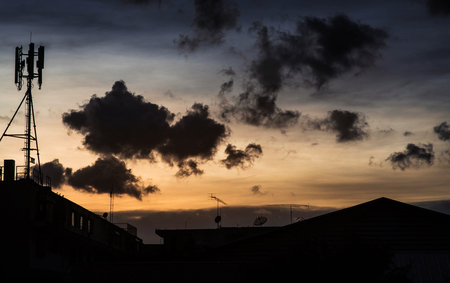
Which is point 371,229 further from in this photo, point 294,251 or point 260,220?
point 260,220

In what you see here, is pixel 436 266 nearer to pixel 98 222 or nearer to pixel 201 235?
pixel 98 222

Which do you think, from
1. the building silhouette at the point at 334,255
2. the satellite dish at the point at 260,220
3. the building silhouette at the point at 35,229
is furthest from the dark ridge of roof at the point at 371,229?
the satellite dish at the point at 260,220

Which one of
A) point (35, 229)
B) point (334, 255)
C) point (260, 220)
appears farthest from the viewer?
point (260, 220)

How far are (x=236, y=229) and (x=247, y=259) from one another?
65770 millimetres

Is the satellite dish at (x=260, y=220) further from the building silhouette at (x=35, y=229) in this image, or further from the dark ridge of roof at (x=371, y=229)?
the dark ridge of roof at (x=371, y=229)

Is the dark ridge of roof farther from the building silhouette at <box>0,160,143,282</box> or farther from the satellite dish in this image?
the satellite dish

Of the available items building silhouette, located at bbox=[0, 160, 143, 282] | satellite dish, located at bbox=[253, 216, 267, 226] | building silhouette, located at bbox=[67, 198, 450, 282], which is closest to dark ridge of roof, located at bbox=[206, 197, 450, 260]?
building silhouette, located at bbox=[67, 198, 450, 282]

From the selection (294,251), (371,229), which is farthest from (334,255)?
(371,229)

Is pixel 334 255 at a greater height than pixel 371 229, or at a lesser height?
lesser

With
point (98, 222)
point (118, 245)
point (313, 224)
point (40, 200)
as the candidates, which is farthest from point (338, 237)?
point (118, 245)

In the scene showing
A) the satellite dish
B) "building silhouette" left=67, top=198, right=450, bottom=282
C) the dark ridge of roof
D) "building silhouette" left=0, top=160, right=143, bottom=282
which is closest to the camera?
"building silhouette" left=67, top=198, right=450, bottom=282

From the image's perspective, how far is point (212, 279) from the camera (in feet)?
91.2

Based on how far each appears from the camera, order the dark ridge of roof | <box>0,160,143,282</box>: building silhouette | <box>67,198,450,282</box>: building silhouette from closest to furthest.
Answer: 1. <box>67,198,450,282</box>: building silhouette
2. the dark ridge of roof
3. <box>0,160,143,282</box>: building silhouette

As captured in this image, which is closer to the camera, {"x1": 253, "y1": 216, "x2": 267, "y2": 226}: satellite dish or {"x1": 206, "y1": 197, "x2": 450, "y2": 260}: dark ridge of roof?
{"x1": 206, "y1": 197, "x2": 450, "y2": 260}: dark ridge of roof
